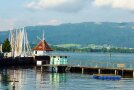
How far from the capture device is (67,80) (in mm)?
108750

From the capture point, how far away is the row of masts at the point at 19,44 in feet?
592

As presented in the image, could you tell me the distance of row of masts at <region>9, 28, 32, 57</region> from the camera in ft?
592

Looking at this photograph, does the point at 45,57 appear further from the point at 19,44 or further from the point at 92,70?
the point at 92,70

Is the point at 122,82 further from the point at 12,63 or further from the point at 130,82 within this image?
the point at 12,63

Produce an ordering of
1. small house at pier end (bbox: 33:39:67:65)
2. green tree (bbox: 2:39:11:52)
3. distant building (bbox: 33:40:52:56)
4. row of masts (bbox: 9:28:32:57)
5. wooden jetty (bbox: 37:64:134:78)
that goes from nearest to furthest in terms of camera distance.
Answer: wooden jetty (bbox: 37:64:134:78), small house at pier end (bbox: 33:39:67:65), distant building (bbox: 33:40:52:56), row of masts (bbox: 9:28:32:57), green tree (bbox: 2:39:11:52)

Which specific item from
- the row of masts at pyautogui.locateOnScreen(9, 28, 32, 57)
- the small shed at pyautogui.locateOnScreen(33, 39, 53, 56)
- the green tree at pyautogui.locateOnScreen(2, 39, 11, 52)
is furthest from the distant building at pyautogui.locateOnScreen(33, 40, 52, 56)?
the green tree at pyautogui.locateOnScreen(2, 39, 11, 52)

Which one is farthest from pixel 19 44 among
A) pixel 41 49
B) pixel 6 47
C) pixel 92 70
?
pixel 92 70

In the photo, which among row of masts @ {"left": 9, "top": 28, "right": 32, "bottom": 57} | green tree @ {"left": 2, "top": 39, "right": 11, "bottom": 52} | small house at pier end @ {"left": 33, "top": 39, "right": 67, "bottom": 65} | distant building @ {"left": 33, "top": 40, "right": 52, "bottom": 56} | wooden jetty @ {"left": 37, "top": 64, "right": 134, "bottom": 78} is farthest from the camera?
green tree @ {"left": 2, "top": 39, "right": 11, "bottom": 52}

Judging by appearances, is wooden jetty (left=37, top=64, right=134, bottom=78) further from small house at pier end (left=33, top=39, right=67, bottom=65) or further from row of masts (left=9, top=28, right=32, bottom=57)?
row of masts (left=9, top=28, right=32, bottom=57)

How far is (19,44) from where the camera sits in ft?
610

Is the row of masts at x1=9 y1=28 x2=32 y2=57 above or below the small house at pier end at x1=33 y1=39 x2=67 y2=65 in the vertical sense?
above

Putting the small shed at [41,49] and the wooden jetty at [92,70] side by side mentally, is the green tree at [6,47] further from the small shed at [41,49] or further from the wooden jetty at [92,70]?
the wooden jetty at [92,70]

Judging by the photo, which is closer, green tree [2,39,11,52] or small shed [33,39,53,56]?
small shed [33,39,53,56]

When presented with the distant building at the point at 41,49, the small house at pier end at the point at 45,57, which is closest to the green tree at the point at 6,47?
the distant building at the point at 41,49
